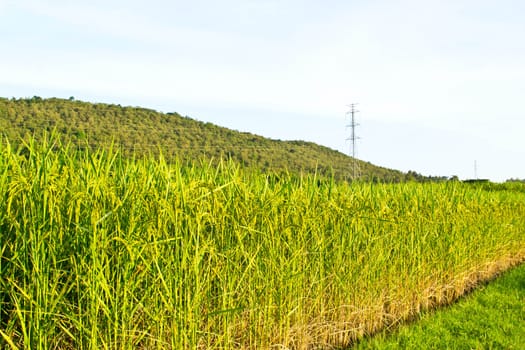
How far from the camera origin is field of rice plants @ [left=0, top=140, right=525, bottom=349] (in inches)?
96.7

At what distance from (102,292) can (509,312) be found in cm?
562

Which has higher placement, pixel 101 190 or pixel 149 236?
pixel 101 190

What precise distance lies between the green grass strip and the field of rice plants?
35 centimetres

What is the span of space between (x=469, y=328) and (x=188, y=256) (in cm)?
397

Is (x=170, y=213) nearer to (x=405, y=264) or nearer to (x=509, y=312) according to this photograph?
(x=405, y=264)

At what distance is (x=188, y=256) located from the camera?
2.93m

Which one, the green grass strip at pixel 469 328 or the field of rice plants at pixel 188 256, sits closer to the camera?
the field of rice plants at pixel 188 256

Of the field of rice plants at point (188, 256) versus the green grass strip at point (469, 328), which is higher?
the field of rice plants at point (188, 256)

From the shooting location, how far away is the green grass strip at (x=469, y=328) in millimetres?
4742

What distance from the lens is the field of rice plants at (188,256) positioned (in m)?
2.46

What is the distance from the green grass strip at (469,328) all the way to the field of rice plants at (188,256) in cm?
35

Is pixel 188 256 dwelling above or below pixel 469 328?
above

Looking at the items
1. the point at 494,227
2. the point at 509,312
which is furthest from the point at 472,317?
the point at 494,227

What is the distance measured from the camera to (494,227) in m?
9.04
